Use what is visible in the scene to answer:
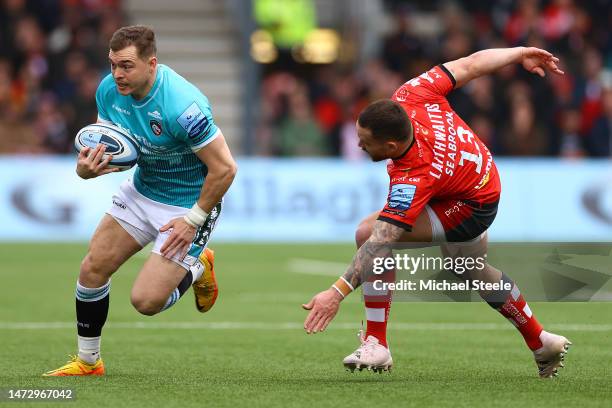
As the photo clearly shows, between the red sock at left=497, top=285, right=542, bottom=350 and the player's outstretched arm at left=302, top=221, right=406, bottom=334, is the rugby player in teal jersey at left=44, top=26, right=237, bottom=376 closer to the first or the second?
the player's outstretched arm at left=302, top=221, right=406, bottom=334

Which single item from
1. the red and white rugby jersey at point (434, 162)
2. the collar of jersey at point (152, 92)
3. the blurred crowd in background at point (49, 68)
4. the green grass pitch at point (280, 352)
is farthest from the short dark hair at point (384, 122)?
the blurred crowd in background at point (49, 68)

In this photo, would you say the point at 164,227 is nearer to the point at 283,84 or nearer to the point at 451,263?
the point at 451,263

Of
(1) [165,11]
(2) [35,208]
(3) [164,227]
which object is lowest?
(2) [35,208]

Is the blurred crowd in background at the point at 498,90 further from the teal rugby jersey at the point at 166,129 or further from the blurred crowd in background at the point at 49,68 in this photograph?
the teal rugby jersey at the point at 166,129

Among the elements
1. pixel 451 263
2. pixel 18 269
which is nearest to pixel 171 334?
pixel 451 263

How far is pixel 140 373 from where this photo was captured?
7.61 metres

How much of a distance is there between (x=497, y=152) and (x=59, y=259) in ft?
24.1

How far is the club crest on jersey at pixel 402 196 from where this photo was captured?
698 cm

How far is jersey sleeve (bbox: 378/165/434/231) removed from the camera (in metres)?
6.98

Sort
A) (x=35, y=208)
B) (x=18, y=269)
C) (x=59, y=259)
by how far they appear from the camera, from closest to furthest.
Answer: (x=18, y=269)
(x=59, y=259)
(x=35, y=208)

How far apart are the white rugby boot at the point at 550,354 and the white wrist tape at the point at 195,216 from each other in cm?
203

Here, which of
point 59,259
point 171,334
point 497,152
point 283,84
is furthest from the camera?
point 283,84

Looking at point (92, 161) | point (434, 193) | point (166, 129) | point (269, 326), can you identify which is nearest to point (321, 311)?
point (434, 193)

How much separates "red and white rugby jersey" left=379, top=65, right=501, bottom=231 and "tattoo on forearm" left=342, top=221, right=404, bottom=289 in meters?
0.05
